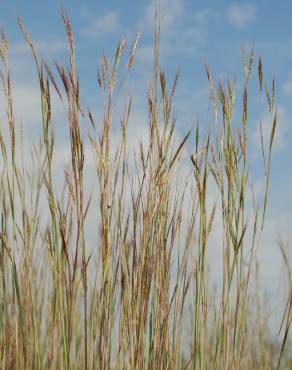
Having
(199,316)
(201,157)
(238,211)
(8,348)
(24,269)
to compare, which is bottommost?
(8,348)

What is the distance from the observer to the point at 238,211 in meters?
2.05

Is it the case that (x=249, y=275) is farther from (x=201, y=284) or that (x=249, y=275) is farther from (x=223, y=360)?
(x=223, y=360)

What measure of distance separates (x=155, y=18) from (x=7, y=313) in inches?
42.2

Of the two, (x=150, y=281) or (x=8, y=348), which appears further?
(x=8, y=348)

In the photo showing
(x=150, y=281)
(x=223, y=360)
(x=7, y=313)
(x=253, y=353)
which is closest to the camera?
(x=150, y=281)

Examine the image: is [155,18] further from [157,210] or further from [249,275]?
[249,275]

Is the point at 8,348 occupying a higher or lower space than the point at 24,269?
lower

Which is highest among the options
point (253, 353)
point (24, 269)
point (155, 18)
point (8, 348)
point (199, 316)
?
point (155, 18)

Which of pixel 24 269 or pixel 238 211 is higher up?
pixel 238 211

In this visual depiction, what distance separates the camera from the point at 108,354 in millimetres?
1974

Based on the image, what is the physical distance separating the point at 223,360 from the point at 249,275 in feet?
0.97

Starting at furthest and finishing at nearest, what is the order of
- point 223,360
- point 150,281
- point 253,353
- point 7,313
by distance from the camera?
point 253,353 → point 7,313 → point 223,360 → point 150,281

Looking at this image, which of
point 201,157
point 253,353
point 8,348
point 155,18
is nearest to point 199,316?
point 201,157

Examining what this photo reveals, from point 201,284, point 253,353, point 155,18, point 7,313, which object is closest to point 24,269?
point 7,313
